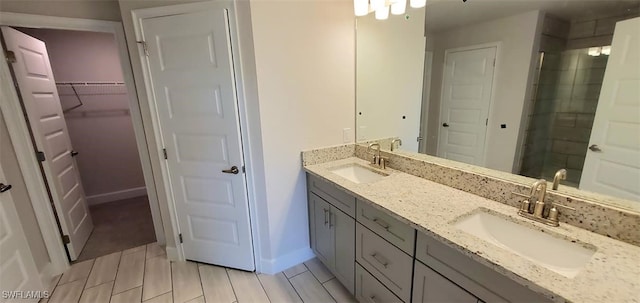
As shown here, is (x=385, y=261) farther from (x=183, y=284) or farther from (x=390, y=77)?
(x=183, y=284)

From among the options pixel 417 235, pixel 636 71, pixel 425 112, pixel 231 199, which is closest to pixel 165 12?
pixel 231 199

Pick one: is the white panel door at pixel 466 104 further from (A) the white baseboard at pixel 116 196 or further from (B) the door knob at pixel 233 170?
(A) the white baseboard at pixel 116 196

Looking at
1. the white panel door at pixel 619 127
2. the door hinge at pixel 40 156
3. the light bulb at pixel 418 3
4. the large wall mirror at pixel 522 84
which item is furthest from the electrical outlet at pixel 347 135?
the door hinge at pixel 40 156

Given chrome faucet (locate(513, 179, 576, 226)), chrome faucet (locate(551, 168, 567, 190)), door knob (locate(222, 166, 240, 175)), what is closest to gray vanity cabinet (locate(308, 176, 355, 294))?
door knob (locate(222, 166, 240, 175))

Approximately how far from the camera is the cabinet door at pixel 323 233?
6.33 feet

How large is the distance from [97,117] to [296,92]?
3.06 metres

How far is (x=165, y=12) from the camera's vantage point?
1.72m

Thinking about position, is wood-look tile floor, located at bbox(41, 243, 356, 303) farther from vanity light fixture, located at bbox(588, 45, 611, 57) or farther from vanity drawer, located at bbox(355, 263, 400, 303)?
vanity light fixture, located at bbox(588, 45, 611, 57)

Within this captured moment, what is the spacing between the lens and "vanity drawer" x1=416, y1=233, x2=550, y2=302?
35.4 inches

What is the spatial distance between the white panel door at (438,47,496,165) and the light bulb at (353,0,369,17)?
2.24 feet

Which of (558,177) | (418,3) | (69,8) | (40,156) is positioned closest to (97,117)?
(40,156)

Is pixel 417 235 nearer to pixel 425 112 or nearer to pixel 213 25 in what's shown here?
pixel 425 112

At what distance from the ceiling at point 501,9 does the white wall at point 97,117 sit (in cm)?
338

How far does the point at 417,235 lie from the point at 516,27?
123 centimetres
